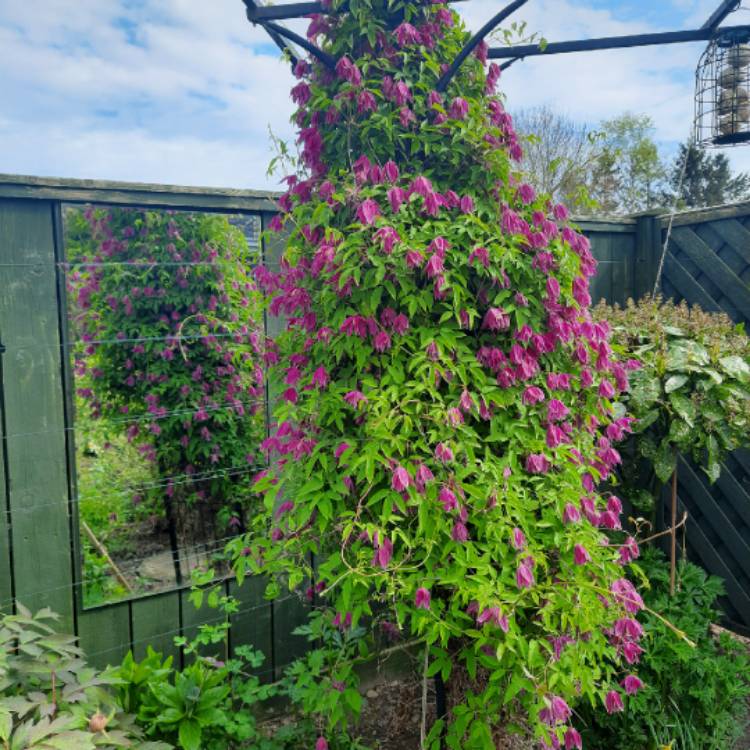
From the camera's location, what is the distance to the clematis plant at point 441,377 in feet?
4.95

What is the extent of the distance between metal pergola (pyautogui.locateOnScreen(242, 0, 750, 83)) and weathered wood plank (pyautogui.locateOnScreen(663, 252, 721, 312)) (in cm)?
137

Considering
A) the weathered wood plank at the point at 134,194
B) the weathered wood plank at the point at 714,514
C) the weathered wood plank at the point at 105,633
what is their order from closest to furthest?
1. the weathered wood plank at the point at 134,194
2. the weathered wood plank at the point at 105,633
3. the weathered wood plank at the point at 714,514

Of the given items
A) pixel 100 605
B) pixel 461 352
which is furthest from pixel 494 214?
pixel 100 605

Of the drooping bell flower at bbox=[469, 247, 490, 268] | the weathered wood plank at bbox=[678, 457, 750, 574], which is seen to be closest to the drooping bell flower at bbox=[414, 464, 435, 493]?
the drooping bell flower at bbox=[469, 247, 490, 268]

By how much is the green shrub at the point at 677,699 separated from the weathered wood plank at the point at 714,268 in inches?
54.9

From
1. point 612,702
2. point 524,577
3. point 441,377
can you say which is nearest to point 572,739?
point 612,702

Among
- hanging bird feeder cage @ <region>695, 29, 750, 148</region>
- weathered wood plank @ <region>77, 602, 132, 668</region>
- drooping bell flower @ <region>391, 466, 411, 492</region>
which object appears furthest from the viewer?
hanging bird feeder cage @ <region>695, 29, 750, 148</region>

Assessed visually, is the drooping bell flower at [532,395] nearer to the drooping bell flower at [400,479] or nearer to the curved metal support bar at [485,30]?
the drooping bell flower at [400,479]

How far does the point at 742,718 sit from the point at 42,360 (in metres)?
2.67

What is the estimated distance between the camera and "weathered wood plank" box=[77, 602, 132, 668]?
81.0 inches

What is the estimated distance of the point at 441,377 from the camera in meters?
1.65

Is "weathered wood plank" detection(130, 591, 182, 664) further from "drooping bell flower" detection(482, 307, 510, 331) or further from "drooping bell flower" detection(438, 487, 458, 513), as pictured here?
"drooping bell flower" detection(482, 307, 510, 331)

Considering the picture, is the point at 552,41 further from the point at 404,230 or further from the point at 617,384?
the point at 617,384

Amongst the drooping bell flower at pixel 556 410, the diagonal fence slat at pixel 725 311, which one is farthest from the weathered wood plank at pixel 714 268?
the drooping bell flower at pixel 556 410
